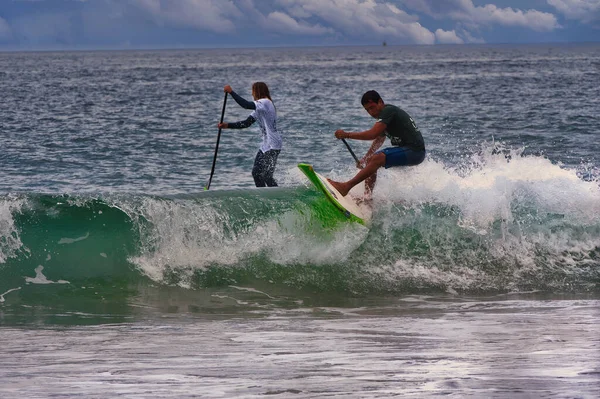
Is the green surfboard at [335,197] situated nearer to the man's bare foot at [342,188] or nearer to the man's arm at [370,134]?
the man's bare foot at [342,188]

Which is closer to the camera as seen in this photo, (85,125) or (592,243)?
(592,243)

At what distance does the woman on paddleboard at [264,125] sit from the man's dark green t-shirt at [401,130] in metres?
2.04

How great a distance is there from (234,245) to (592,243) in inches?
181

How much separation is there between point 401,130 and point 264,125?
2.39m

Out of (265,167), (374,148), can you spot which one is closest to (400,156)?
(374,148)

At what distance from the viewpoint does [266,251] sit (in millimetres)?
10781

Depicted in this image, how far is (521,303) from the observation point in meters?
9.21

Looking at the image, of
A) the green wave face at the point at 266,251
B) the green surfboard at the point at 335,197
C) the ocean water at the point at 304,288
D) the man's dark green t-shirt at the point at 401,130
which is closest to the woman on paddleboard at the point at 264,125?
the ocean water at the point at 304,288

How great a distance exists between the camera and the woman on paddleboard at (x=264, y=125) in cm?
1180

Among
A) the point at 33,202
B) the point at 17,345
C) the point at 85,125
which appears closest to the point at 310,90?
the point at 85,125

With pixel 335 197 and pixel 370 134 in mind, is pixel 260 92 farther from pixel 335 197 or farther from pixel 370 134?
pixel 370 134

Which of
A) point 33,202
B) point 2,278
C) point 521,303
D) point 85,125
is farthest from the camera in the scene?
point 85,125

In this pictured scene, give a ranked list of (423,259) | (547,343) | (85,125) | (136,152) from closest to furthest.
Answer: (547,343) → (423,259) → (136,152) → (85,125)

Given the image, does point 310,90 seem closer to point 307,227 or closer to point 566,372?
point 307,227
